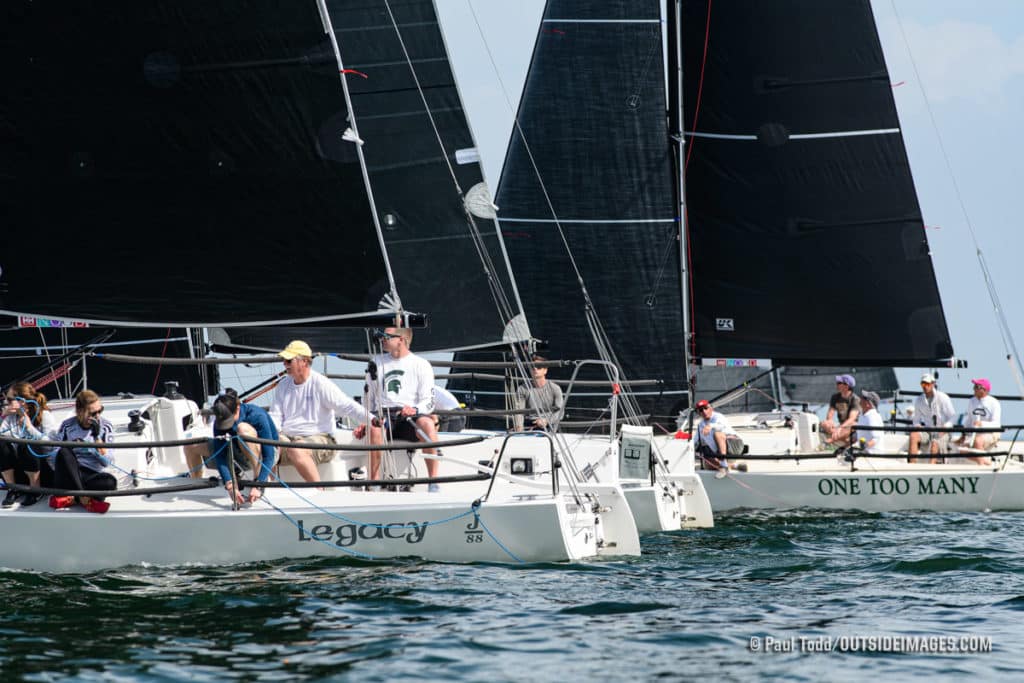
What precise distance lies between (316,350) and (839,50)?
9040 millimetres

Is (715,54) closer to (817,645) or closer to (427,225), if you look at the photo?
(427,225)

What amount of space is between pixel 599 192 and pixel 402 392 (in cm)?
863

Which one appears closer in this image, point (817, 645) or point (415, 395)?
point (817, 645)

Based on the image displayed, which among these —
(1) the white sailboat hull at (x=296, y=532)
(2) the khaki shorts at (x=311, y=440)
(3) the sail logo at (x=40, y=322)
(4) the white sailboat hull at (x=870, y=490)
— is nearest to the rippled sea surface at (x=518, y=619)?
(1) the white sailboat hull at (x=296, y=532)

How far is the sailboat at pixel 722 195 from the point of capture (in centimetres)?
1895

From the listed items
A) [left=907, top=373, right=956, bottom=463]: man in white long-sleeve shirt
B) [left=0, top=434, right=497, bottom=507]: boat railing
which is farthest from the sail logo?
[left=907, top=373, right=956, bottom=463]: man in white long-sleeve shirt

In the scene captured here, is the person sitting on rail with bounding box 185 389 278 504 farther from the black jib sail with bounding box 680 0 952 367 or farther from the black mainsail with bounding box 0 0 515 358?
the black jib sail with bounding box 680 0 952 367

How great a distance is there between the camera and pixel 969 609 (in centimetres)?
895

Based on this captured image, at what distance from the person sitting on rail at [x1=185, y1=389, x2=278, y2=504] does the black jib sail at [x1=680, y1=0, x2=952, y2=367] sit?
10.4m

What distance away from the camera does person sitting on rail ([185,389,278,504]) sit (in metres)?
9.95

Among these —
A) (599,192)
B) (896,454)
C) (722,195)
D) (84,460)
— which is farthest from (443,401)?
(722,195)

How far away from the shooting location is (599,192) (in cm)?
1922

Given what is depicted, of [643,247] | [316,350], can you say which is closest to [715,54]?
[643,247]

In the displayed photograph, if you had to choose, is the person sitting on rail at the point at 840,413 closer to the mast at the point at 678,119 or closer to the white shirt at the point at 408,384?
the mast at the point at 678,119
